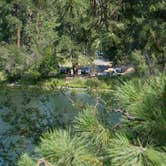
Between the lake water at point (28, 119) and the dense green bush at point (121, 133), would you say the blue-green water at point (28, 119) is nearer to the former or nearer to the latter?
the lake water at point (28, 119)

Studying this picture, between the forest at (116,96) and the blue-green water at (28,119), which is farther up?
the forest at (116,96)

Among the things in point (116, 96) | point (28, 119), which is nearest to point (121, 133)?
point (116, 96)

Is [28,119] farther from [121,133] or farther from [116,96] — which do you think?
[121,133]

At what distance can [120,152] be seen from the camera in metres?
3.91

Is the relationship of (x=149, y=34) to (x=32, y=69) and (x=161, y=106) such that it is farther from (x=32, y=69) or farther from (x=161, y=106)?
(x=32, y=69)

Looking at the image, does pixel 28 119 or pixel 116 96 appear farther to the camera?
pixel 28 119

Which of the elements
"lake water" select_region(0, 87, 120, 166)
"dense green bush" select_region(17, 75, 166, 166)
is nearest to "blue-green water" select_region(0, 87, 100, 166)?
"lake water" select_region(0, 87, 120, 166)

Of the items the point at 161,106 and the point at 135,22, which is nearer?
the point at 161,106

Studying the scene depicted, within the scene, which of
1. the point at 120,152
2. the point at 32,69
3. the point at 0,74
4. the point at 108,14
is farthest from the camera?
the point at 0,74

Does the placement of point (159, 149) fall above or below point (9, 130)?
above

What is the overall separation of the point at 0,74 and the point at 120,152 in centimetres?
4019

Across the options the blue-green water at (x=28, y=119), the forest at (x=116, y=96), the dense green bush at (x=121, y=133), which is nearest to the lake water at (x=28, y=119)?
the blue-green water at (x=28, y=119)

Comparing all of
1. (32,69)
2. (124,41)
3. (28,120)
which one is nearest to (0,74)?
(32,69)

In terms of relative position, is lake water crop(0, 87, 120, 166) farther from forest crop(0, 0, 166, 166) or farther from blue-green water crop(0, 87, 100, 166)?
forest crop(0, 0, 166, 166)
